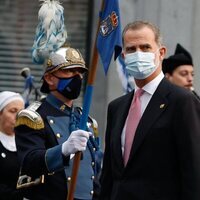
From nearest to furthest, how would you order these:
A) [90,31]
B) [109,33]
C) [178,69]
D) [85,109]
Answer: [109,33]
[85,109]
[178,69]
[90,31]

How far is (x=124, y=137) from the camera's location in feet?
24.1

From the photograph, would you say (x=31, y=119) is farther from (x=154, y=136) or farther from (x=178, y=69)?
(x=178, y=69)

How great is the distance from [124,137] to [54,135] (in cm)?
95

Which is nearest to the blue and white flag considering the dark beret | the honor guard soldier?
the honor guard soldier

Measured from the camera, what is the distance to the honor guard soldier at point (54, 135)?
8023 mm

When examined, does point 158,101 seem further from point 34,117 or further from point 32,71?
point 32,71

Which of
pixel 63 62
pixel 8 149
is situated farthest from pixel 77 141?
pixel 8 149

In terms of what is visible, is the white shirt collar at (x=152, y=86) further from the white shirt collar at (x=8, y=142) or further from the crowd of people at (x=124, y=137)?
the white shirt collar at (x=8, y=142)

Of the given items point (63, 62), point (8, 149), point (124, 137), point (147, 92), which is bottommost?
point (8, 149)

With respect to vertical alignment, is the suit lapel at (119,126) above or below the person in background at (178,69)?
above

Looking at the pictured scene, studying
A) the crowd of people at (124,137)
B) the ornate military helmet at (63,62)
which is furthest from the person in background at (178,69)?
the ornate military helmet at (63,62)

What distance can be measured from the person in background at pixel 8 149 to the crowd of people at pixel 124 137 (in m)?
0.71

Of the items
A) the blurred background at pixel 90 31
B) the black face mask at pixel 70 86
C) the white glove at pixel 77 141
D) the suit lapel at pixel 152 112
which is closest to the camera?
the suit lapel at pixel 152 112

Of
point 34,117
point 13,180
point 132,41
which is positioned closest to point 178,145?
point 132,41
